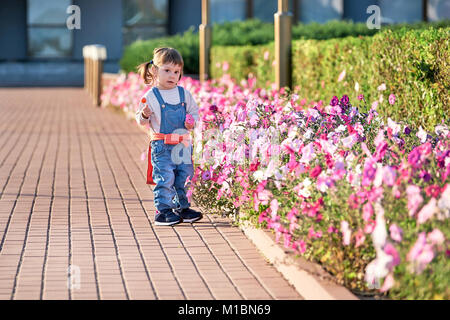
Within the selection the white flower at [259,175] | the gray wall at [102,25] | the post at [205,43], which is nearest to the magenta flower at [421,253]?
the white flower at [259,175]

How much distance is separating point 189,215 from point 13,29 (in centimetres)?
2459

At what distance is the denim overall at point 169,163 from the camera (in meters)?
6.78

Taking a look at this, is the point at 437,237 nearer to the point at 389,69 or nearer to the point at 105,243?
the point at 105,243

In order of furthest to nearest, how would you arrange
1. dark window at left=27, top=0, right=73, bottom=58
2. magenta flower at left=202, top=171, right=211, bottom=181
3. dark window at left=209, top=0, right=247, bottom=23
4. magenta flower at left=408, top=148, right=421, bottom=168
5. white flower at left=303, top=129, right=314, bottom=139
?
dark window at left=27, top=0, right=73, bottom=58 → dark window at left=209, top=0, right=247, bottom=23 → magenta flower at left=202, top=171, right=211, bottom=181 → white flower at left=303, top=129, right=314, bottom=139 → magenta flower at left=408, top=148, right=421, bottom=168

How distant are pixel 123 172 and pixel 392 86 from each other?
3.16 meters

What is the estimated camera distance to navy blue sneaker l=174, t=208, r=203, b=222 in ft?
22.9

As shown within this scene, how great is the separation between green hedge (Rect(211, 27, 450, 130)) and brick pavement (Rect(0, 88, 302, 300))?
7.32 ft

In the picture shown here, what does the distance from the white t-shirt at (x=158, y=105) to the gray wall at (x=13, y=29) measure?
962 inches

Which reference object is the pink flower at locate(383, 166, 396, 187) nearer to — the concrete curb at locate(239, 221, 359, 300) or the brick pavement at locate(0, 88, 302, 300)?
the concrete curb at locate(239, 221, 359, 300)

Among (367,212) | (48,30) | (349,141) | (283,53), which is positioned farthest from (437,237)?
(48,30)

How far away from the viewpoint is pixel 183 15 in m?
29.4

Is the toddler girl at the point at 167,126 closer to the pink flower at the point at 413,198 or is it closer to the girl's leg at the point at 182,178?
the girl's leg at the point at 182,178

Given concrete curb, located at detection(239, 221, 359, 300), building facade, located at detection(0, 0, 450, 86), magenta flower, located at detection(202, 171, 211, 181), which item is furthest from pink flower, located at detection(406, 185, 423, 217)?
building facade, located at detection(0, 0, 450, 86)
